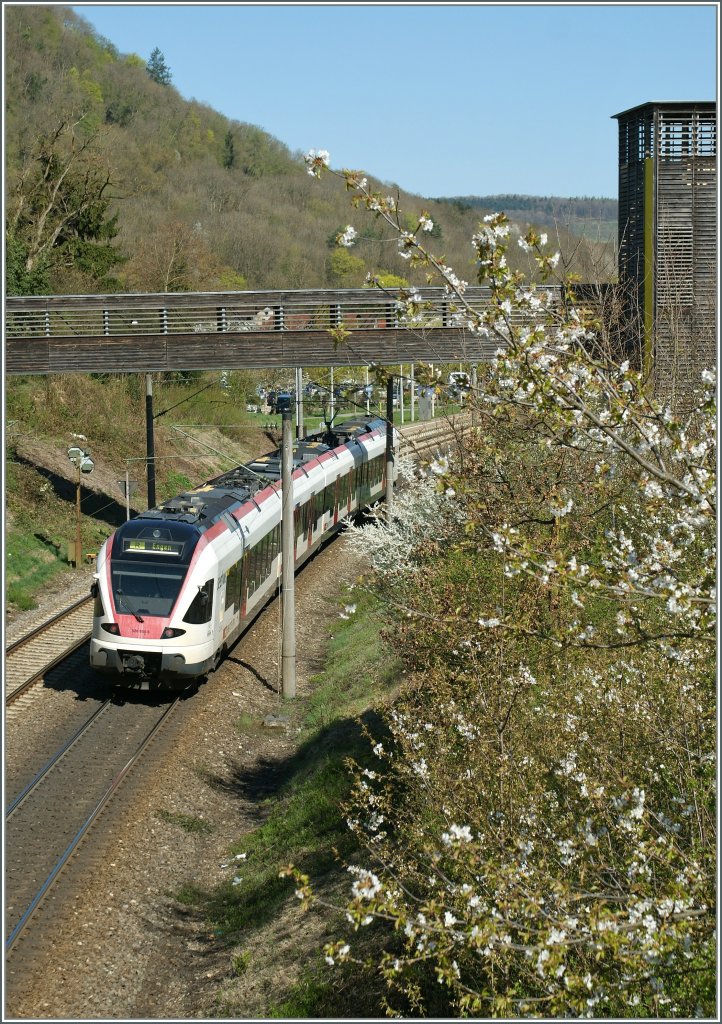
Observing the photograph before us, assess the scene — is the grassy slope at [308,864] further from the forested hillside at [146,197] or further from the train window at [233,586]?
the forested hillside at [146,197]

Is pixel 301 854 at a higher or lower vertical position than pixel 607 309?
lower

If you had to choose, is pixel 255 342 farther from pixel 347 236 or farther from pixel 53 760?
pixel 347 236

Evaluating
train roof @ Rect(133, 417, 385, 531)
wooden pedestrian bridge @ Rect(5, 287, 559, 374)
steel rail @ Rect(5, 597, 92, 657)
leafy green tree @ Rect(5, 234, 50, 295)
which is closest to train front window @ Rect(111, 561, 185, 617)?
train roof @ Rect(133, 417, 385, 531)

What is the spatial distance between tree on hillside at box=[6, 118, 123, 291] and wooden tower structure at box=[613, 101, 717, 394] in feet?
86.7

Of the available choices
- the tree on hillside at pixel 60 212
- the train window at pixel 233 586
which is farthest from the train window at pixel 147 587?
the tree on hillside at pixel 60 212

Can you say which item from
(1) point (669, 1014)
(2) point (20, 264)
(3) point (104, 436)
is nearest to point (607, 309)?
(1) point (669, 1014)

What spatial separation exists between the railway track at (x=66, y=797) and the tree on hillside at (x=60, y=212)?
91.4ft

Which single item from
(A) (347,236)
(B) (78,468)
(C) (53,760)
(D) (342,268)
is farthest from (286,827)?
(D) (342,268)

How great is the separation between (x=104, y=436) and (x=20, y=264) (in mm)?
6726

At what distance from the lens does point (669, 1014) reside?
592 centimetres

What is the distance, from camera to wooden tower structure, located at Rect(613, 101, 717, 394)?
66.5ft

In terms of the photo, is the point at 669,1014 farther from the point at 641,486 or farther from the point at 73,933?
the point at 73,933

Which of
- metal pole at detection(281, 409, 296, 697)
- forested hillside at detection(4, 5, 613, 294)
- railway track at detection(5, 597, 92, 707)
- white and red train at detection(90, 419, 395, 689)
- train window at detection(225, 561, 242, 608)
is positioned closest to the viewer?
white and red train at detection(90, 419, 395, 689)

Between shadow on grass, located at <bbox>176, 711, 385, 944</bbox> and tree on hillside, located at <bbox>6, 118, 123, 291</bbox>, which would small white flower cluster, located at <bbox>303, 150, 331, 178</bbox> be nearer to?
shadow on grass, located at <bbox>176, 711, 385, 944</bbox>
